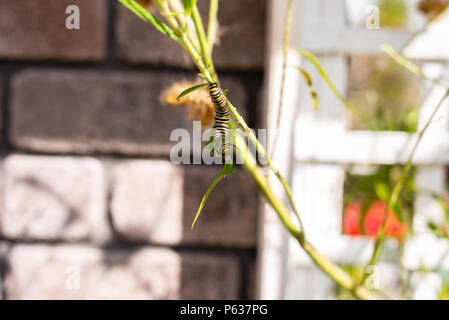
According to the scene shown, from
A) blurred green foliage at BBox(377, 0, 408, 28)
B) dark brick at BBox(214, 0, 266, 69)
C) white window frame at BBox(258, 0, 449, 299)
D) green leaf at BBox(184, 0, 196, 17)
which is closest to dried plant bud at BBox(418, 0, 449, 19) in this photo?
white window frame at BBox(258, 0, 449, 299)

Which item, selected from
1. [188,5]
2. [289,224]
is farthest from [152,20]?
[289,224]

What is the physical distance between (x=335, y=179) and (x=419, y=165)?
95 millimetres

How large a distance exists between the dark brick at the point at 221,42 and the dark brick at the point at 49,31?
1.0 inches

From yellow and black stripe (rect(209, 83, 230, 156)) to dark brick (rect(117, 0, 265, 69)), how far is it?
7.8 inches

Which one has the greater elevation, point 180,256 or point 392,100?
point 392,100

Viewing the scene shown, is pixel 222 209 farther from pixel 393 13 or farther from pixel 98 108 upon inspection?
pixel 393 13

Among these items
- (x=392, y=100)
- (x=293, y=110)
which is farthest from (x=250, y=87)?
(x=392, y=100)

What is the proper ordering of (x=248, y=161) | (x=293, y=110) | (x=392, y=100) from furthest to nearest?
(x=392, y=100), (x=293, y=110), (x=248, y=161)

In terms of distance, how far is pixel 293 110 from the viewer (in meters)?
0.39

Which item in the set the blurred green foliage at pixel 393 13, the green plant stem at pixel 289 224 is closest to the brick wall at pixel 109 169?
the green plant stem at pixel 289 224

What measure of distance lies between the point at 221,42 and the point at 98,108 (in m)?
0.15

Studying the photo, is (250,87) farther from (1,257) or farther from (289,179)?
(1,257)

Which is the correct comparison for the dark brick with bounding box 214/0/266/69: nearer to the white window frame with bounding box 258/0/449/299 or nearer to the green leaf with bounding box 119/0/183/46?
the white window frame with bounding box 258/0/449/299

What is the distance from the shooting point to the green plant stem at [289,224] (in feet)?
0.92
